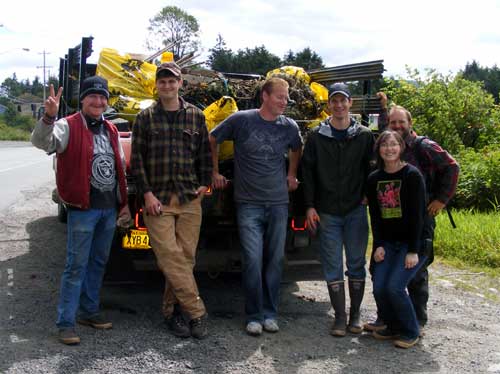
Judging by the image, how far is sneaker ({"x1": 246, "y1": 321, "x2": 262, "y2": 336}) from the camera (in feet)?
14.9

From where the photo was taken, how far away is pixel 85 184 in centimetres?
424

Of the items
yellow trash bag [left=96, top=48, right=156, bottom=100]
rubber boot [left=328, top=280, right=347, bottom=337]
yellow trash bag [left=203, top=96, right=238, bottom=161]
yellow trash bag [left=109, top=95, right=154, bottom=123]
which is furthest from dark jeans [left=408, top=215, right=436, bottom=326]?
yellow trash bag [left=96, top=48, right=156, bottom=100]

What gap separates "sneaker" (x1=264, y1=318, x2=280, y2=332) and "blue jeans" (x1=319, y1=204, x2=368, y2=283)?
55 cm

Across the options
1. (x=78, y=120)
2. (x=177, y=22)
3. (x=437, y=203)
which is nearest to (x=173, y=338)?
(x=78, y=120)

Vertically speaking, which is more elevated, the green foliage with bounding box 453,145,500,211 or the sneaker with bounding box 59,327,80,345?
the green foliage with bounding box 453,145,500,211

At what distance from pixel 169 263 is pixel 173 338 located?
56 centimetres

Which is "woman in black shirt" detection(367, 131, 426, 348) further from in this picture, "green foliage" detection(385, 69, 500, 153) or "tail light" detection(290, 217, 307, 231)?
"green foliage" detection(385, 69, 500, 153)

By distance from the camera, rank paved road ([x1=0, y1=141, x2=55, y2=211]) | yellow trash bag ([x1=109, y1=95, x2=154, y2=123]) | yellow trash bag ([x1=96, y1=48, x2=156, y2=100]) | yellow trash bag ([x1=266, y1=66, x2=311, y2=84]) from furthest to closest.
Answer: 1. paved road ([x1=0, y1=141, x2=55, y2=211])
2. yellow trash bag ([x1=266, y1=66, x2=311, y2=84])
3. yellow trash bag ([x1=96, y1=48, x2=156, y2=100])
4. yellow trash bag ([x1=109, y1=95, x2=154, y2=123])

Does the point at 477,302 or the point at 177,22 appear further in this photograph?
the point at 177,22

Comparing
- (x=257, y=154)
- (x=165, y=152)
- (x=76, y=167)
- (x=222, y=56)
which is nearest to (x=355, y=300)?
(x=257, y=154)

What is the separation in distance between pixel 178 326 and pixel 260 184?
4.10 feet

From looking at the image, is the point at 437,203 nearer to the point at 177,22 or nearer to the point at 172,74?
the point at 172,74

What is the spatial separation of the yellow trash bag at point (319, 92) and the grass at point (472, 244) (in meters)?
2.61

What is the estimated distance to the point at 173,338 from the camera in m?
4.45
